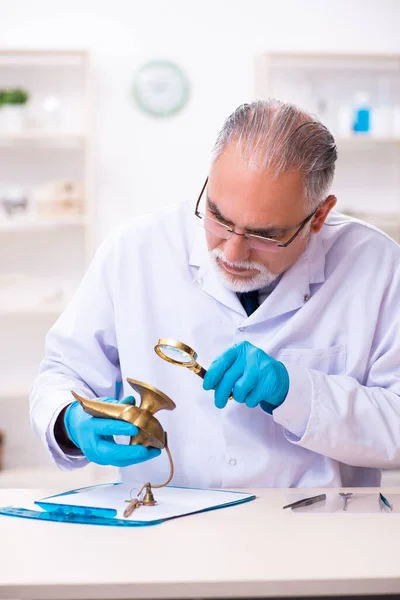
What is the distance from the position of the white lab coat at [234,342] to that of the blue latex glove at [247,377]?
0.06 meters

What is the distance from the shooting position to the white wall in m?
3.97

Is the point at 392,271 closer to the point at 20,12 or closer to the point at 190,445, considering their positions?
the point at 190,445

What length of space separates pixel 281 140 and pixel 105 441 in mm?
634

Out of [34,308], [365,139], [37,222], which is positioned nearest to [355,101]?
[365,139]

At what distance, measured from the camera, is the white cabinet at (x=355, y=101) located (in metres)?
3.88

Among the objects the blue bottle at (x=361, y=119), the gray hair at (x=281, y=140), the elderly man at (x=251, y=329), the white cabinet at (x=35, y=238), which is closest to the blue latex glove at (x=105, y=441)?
the elderly man at (x=251, y=329)

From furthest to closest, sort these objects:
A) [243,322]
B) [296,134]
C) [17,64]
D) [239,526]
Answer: [17,64] → [243,322] → [296,134] → [239,526]

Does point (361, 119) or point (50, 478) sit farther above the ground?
point (361, 119)

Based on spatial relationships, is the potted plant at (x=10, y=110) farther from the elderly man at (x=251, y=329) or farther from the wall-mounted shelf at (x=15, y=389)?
the elderly man at (x=251, y=329)

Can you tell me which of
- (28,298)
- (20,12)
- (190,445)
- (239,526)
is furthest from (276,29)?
(239,526)

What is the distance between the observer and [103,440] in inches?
53.1

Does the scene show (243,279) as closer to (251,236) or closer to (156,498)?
(251,236)

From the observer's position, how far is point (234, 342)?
5.31 feet

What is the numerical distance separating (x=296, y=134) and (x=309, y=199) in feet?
0.42
